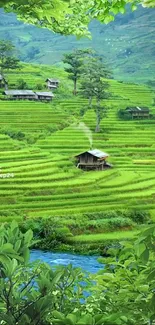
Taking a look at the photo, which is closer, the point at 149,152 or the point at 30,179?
the point at 30,179

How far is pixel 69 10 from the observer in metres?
1.97

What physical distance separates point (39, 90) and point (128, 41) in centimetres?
3251

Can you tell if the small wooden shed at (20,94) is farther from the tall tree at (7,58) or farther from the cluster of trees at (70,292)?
the cluster of trees at (70,292)

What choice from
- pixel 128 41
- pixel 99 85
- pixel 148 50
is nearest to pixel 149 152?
pixel 99 85

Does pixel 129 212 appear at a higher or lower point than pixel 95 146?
lower

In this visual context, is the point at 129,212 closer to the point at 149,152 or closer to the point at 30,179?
the point at 30,179

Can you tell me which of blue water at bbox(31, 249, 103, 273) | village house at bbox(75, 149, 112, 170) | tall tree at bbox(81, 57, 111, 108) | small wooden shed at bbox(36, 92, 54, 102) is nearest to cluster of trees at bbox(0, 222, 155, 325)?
blue water at bbox(31, 249, 103, 273)

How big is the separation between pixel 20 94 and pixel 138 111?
24.1 ft

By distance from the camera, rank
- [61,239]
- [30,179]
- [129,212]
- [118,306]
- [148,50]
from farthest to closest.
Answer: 1. [148,50]
2. [30,179]
3. [129,212]
4. [61,239]
5. [118,306]

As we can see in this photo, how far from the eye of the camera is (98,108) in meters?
34.5

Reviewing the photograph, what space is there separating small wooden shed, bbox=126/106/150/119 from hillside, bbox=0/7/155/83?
17.6 metres

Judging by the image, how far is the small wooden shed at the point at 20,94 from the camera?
119ft

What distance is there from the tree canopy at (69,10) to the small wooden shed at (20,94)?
3251cm

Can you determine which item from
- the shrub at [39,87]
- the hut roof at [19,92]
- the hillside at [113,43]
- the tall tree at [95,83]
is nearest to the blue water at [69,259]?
the tall tree at [95,83]
